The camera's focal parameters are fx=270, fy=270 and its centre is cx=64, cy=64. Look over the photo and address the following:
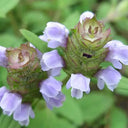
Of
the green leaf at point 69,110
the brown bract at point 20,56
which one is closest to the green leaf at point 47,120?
the green leaf at point 69,110

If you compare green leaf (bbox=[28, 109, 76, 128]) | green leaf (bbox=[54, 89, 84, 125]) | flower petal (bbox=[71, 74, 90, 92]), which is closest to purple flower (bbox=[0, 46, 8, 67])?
flower petal (bbox=[71, 74, 90, 92])

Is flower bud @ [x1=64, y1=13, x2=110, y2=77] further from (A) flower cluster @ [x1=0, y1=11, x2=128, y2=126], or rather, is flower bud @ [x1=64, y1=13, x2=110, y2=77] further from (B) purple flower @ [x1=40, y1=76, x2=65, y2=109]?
(B) purple flower @ [x1=40, y1=76, x2=65, y2=109]

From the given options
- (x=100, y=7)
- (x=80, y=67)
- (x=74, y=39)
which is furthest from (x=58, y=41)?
(x=100, y=7)

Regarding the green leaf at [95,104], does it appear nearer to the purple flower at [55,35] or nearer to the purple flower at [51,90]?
the purple flower at [51,90]

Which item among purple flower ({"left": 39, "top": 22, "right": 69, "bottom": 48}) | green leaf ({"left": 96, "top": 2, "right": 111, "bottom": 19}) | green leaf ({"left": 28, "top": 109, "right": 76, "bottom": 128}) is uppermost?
purple flower ({"left": 39, "top": 22, "right": 69, "bottom": 48})

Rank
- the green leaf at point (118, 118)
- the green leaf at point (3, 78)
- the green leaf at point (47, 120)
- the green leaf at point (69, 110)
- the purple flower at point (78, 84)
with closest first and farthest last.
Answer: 1. the purple flower at point (78, 84)
2. the green leaf at point (3, 78)
3. the green leaf at point (47, 120)
4. the green leaf at point (69, 110)
5. the green leaf at point (118, 118)

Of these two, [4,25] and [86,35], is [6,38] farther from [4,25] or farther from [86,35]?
[86,35]

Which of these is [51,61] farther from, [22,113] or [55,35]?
[22,113]
